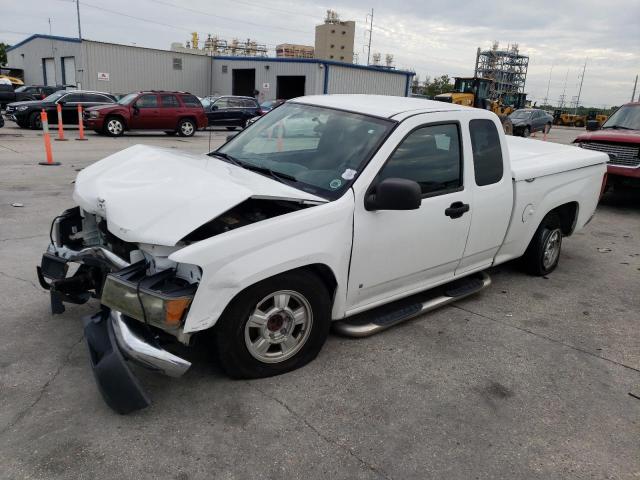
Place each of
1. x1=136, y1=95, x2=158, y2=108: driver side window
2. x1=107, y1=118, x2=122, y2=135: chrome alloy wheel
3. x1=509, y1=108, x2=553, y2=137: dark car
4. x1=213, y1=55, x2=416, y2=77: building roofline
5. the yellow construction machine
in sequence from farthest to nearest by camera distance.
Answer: x1=213, y1=55, x2=416, y2=77: building roofline < the yellow construction machine < x1=509, y1=108, x2=553, y2=137: dark car < x1=136, y1=95, x2=158, y2=108: driver side window < x1=107, y1=118, x2=122, y2=135: chrome alloy wheel

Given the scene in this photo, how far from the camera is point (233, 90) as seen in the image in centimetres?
4134

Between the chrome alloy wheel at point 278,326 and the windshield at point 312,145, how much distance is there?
2.45ft

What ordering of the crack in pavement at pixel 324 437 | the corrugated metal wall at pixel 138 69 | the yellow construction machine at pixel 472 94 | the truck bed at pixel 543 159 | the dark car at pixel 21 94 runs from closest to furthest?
1. the crack in pavement at pixel 324 437
2. the truck bed at pixel 543 159
3. the dark car at pixel 21 94
4. the yellow construction machine at pixel 472 94
5. the corrugated metal wall at pixel 138 69

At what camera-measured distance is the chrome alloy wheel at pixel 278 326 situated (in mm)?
3141

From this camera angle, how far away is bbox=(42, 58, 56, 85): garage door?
40053 mm

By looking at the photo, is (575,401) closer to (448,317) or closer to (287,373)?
(448,317)

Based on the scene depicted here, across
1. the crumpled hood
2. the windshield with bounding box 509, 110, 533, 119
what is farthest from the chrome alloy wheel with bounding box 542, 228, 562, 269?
the windshield with bounding box 509, 110, 533, 119

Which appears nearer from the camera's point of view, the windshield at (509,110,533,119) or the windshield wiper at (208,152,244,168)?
the windshield wiper at (208,152,244,168)

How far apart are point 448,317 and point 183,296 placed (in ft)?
8.39

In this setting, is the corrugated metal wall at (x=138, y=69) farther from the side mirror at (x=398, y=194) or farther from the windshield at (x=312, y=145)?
the side mirror at (x=398, y=194)

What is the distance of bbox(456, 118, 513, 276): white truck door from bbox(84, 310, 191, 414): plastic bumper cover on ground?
265cm

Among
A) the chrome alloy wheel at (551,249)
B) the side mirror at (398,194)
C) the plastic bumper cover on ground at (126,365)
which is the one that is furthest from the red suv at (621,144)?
the plastic bumper cover on ground at (126,365)

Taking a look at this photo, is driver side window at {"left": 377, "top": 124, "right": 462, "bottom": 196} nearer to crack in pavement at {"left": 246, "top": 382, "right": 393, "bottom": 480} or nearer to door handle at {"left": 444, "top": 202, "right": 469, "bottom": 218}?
door handle at {"left": 444, "top": 202, "right": 469, "bottom": 218}

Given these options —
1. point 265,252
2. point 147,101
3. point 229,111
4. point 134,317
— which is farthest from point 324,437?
point 229,111
